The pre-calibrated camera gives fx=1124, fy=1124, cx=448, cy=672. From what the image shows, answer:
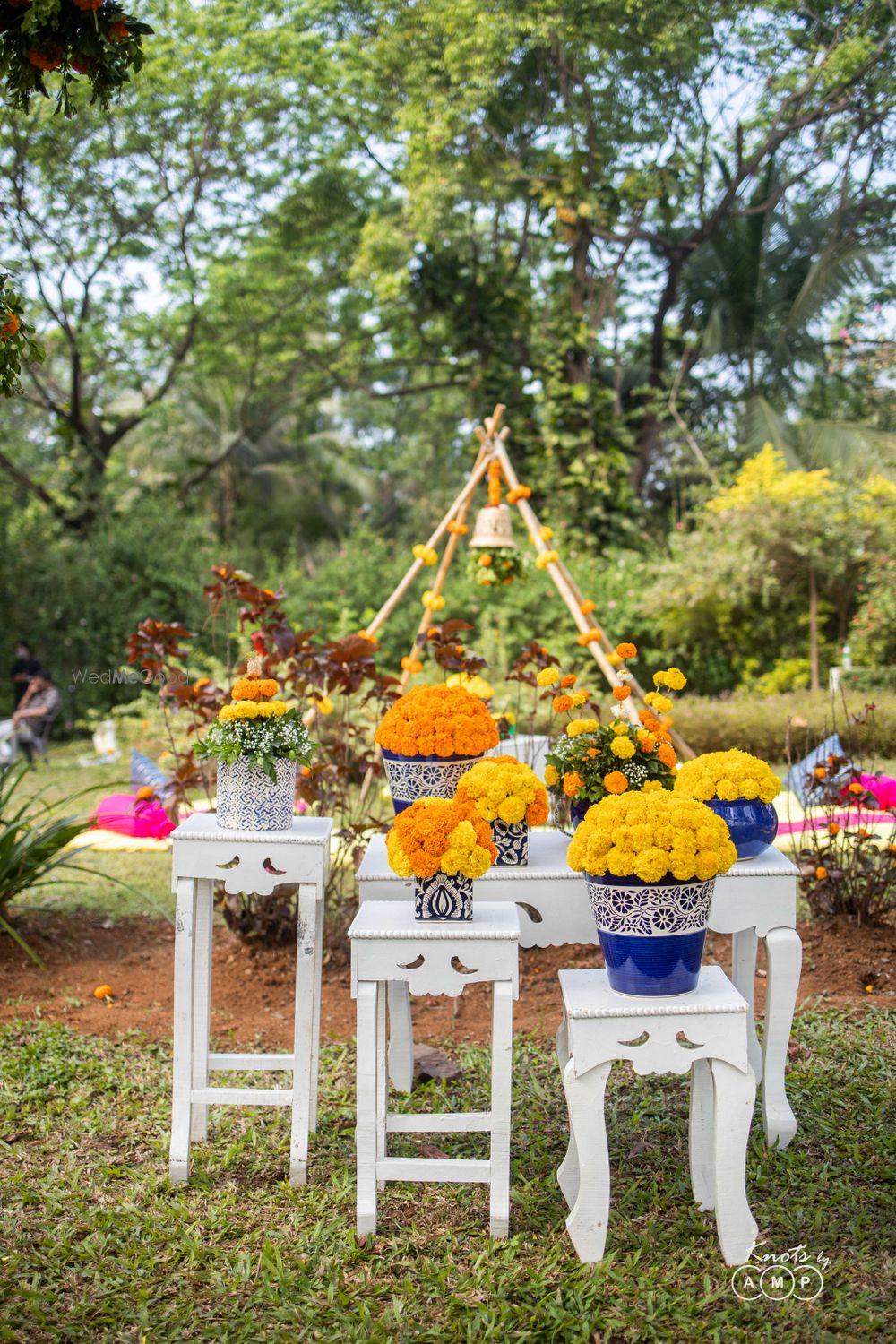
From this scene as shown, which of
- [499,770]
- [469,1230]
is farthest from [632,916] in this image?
[469,1230]

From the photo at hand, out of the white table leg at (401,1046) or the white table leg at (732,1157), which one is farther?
the white table leg at (401,1046)

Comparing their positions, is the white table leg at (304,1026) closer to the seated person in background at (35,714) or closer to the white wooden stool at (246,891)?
the white wooden stool at (246,891)

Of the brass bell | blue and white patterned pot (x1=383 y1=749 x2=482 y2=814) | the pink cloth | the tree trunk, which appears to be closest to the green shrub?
the tree trunk

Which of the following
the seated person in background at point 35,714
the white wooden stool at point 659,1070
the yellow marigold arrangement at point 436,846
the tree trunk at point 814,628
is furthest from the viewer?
the tree trunk at point 814,628

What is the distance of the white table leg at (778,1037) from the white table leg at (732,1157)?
62 cm

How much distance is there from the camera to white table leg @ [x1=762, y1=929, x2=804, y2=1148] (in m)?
3.23

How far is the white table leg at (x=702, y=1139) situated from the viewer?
2902 millimetres

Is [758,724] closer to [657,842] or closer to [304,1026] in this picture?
[304,1026]

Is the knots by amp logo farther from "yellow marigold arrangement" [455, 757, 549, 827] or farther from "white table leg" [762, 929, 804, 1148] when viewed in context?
"yellow marigold arrangement" [455, 757, 549, 827]

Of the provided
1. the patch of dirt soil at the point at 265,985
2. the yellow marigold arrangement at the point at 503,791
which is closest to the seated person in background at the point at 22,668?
the patch of dirt soil at the point at 265,985

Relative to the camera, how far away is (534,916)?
3.20 metres

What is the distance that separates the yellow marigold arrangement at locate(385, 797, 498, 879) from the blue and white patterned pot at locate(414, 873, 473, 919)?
0.09 ft

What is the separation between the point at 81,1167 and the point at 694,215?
16.4 meters

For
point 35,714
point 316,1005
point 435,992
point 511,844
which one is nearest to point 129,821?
point 35,714
